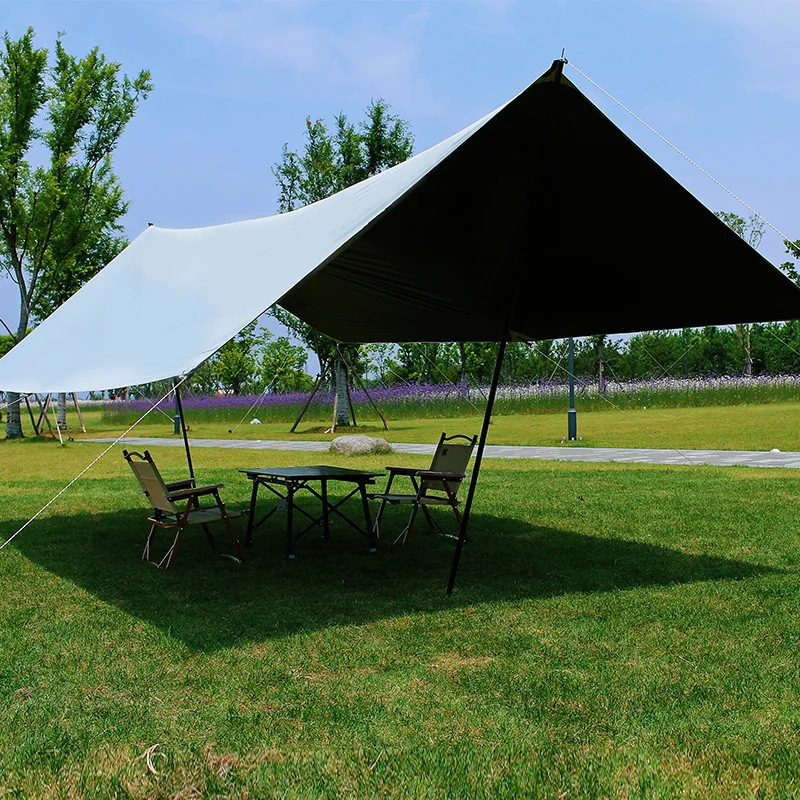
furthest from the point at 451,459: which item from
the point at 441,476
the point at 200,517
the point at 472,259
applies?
the point at 200,517

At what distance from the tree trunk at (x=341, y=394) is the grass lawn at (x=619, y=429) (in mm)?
492

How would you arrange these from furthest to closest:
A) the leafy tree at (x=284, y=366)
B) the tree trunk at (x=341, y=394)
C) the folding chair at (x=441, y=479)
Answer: the leafy tree at (x=284, y=366), the tree trunk at (x=341, y=394), the folding chair at (x=441, y=479)

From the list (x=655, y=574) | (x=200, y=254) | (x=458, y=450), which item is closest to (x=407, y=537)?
(x=458, y=450)

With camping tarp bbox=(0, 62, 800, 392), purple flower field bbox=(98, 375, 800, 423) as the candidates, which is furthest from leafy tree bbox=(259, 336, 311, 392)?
camping tarp bbox=(0, 62, 800, 392)

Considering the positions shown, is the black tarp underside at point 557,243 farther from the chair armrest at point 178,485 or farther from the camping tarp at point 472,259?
the chair armrest at point 178,485

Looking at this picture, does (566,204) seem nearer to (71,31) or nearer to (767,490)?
(767,490)

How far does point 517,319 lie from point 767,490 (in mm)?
2894

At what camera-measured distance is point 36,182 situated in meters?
18.4

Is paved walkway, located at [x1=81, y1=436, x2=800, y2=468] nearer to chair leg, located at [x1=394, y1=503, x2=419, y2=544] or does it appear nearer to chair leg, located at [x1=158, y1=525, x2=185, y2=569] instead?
chair leg, located at [x1=394, y1=503, x2=419, y2=544]

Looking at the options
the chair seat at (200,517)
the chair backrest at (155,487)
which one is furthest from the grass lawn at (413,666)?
the chair backrest at (155,487)

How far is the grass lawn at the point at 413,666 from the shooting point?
2668mm

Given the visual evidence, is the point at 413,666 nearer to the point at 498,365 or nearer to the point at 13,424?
the point at 498,365

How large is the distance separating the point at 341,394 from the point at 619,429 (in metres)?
5.99

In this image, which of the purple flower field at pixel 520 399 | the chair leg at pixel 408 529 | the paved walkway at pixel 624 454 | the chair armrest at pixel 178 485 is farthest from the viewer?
the purple flower field at pixel 520 399
